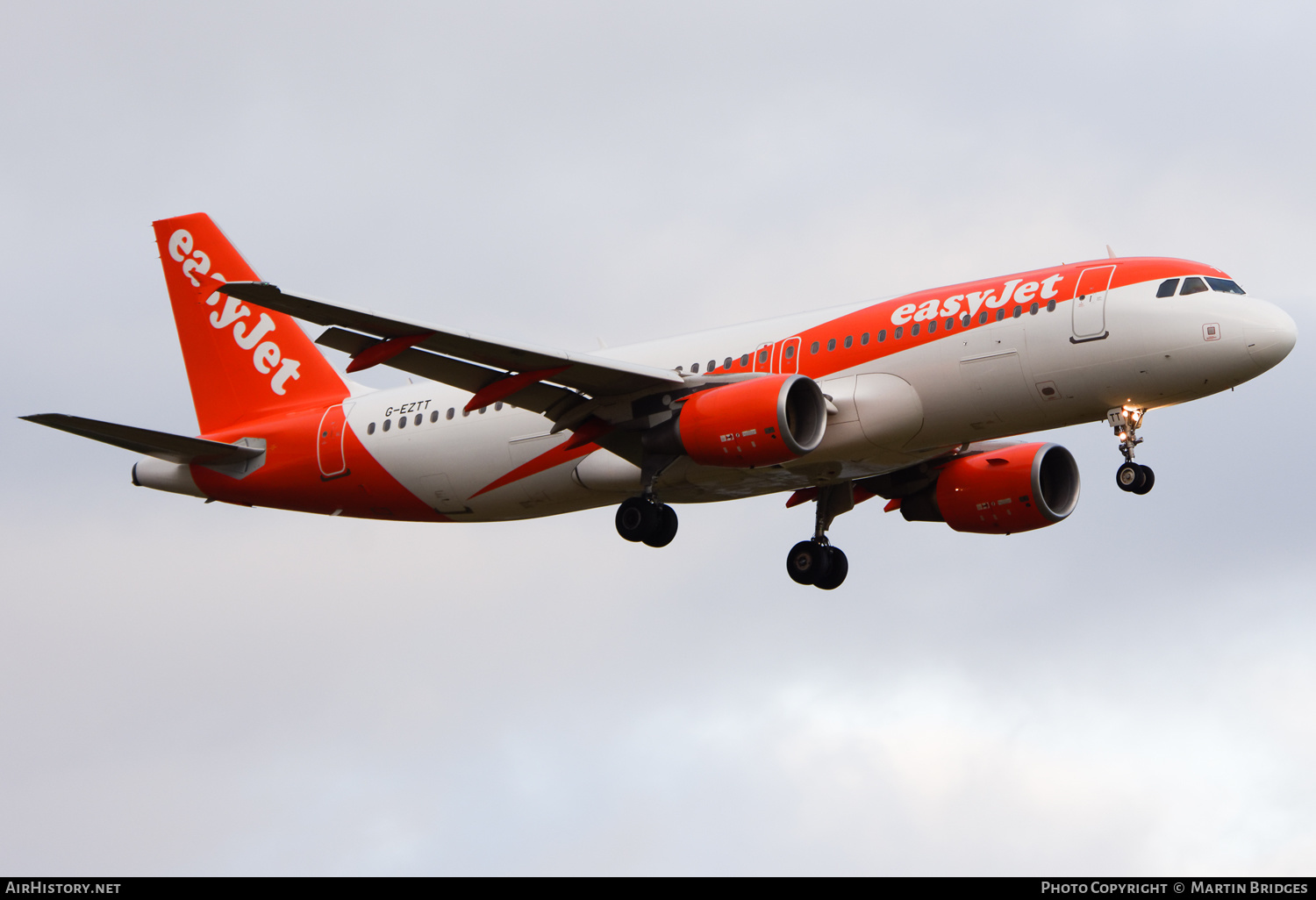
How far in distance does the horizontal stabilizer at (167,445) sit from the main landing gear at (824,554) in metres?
12.7

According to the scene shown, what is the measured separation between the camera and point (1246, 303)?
3056 cm

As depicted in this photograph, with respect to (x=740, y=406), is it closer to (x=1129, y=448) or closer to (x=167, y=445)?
(x=1129, y=448)

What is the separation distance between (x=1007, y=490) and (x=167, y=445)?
18654mm

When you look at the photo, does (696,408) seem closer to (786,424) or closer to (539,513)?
(786,424)

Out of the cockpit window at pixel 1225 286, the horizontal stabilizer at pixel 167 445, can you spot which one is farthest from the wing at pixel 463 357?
the cockpit window at pixel 1225 286

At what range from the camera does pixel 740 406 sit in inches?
1248

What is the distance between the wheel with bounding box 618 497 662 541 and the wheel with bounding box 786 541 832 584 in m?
5.70

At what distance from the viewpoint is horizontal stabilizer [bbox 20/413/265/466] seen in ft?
115

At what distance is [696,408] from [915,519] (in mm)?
8217

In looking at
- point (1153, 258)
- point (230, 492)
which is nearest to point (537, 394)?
point (230, 492)

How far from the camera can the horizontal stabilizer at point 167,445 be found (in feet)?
115

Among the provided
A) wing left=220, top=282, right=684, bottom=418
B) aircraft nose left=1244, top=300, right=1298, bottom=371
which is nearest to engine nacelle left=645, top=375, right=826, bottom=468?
wing left=220, top=282, right=684, bottom=418

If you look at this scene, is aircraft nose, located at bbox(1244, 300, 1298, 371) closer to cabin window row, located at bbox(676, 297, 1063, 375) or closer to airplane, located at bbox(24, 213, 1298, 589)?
airplane, located at bbox(24, 213, 1298, 589)
